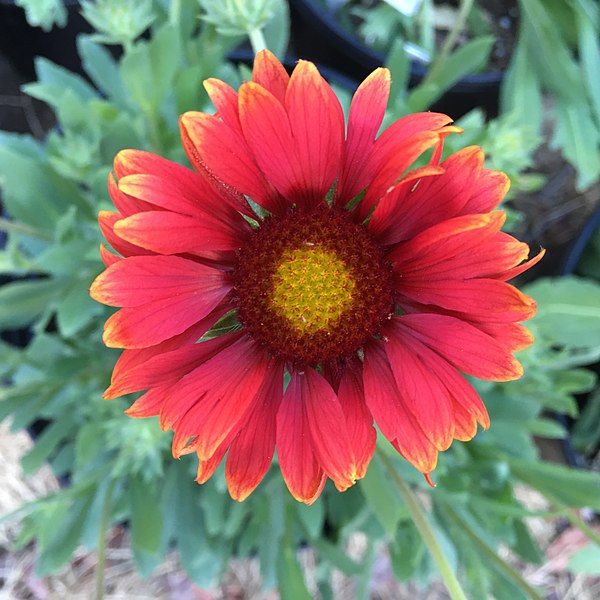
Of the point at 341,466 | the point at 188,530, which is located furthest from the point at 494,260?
the point at 188,530

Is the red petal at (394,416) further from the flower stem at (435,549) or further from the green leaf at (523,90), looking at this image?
the green leaf at (523,90)

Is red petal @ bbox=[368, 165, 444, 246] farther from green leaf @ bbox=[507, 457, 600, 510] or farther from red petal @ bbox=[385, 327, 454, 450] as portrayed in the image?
green leaf @ bbox=[507, 457, 600, 510]

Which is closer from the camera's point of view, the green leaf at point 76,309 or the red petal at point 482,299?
the red petal at point 482,299

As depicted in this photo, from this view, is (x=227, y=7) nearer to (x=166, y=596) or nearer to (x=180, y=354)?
(x=180, y=354)

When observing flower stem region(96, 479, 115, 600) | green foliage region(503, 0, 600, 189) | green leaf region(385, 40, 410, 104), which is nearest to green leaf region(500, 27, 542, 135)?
green foliage region(503, 0, 600, 189)

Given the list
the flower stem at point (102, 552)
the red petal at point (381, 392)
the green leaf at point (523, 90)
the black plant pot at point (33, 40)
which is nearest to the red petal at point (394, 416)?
the red petal at point (381, 392)

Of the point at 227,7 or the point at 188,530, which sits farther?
the point at 188,530
